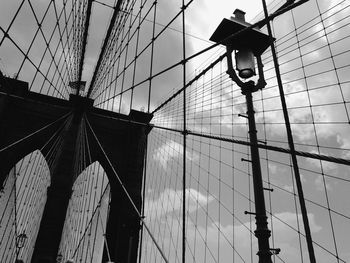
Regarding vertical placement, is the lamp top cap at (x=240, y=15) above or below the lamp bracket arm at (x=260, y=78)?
above

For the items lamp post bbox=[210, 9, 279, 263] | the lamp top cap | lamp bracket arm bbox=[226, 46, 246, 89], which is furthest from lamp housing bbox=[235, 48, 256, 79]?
the lamp top cap

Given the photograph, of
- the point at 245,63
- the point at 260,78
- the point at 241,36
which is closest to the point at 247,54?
the point at 245,63

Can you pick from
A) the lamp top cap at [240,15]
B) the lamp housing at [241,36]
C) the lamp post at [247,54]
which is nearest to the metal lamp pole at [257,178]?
the lamp post at [247,54]

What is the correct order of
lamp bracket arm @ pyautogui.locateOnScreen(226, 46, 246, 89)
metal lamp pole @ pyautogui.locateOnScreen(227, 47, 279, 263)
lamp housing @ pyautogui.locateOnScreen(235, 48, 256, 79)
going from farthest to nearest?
lamp bracket arm @ pyautogui.locateOnScreen(226, 46, 246, 89) → lamp housing @ pyautogui.locateOnScreen(235, 48, 256, 79) → metal lamp pole @ pyautogui.locateOnScreen(227, 47, 279, 263)

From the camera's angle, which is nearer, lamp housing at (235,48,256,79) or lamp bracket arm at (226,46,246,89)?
lamp housing at (235,48,256,79)

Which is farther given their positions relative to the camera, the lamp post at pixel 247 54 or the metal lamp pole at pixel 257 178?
the lamp post at pixel 247 54

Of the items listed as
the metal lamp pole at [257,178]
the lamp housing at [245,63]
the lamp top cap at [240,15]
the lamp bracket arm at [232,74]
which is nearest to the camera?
the metal lamp pole at [257,178]

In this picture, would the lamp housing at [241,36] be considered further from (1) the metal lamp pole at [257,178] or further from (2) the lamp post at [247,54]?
(1) the metal lamp pole at [257,178]

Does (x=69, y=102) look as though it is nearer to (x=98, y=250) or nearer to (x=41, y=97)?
(x=41, y=97)

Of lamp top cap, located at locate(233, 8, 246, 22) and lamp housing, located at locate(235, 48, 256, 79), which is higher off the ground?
lamp top cap, located at locate(233, 8, 246, 22)

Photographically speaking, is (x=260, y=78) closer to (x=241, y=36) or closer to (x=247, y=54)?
(x=247, y=54)

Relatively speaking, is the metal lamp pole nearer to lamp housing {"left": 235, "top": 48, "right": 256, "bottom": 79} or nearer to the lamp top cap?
lamp housing {"left": 235, "top": 48, "right": 256, "bottom": 79}

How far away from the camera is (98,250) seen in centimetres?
1798

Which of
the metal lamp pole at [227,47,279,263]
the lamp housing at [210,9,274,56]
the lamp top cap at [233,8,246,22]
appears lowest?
the metal lamp pole at [227,47,279,263]
